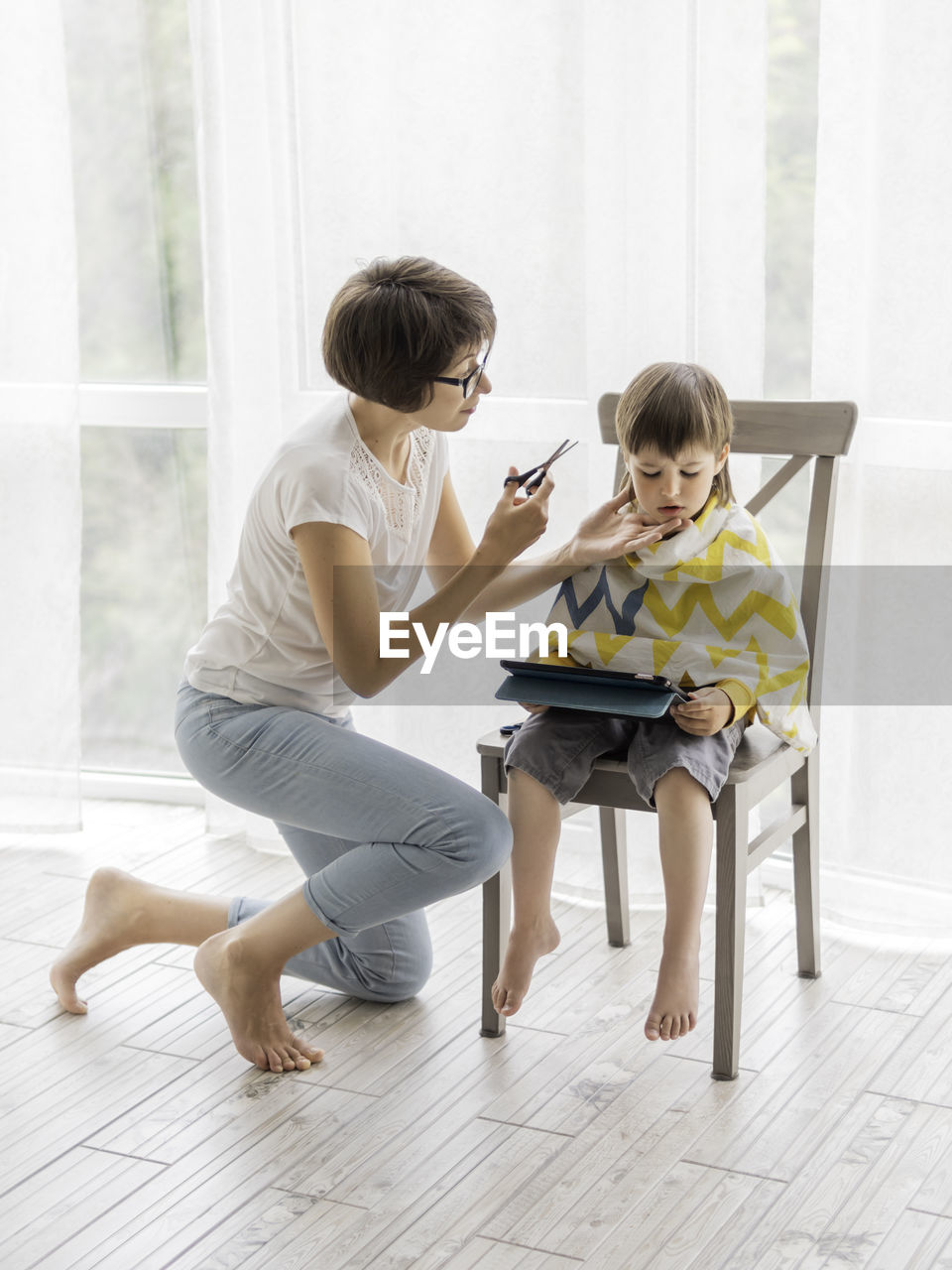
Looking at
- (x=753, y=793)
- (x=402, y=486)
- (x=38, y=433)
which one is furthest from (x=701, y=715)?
(x=38, y=433)

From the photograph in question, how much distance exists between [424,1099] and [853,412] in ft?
3.61

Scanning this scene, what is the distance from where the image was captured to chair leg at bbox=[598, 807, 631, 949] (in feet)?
7.59

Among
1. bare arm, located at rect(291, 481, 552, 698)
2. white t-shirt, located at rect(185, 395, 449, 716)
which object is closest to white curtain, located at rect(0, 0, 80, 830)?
white t-shirt, located at rect(185, 395, 449, 716)

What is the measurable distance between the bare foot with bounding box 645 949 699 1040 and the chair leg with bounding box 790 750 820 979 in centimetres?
39

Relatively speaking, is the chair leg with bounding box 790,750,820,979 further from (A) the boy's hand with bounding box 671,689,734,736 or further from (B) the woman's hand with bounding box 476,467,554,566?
(B) the woman's hand with bounding box 476,467,554,566

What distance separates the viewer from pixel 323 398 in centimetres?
262

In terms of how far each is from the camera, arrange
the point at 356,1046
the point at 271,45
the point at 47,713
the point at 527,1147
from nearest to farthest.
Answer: the point at 527,1147 < the point at 356,1046 < the point at 271,45 < the point at 47,713

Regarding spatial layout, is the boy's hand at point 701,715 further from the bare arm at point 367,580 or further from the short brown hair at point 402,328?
the short brown hair at point 402,328

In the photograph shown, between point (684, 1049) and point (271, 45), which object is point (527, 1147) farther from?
point (271, 45)

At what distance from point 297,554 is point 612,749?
1.61ft

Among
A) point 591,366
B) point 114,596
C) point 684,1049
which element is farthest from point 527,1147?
point 114,596

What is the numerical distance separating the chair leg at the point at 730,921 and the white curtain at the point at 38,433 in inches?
58.0

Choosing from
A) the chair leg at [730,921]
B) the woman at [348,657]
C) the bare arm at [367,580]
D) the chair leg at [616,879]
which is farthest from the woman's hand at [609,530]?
the chair leg at [616,879]

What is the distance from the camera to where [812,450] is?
2115 mm
